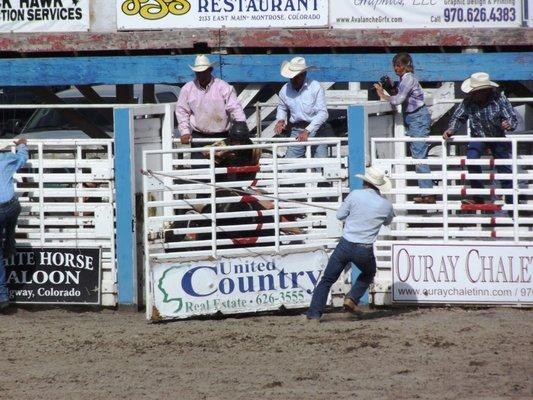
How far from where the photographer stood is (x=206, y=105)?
507 inches

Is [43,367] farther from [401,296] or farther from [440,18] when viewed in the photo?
[440,18]

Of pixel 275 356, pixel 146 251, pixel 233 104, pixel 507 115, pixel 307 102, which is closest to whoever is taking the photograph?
pixel 275 356

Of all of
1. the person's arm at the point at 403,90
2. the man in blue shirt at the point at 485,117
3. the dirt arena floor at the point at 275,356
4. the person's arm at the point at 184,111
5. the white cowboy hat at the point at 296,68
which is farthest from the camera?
the white cowboy hat at the point at 296,68

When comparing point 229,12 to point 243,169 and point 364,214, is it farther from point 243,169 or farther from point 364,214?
point 364,214

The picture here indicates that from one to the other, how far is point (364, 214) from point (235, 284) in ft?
4.86

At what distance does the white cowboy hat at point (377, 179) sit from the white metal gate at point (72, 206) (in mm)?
2668

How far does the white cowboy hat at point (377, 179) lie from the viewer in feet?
35.4

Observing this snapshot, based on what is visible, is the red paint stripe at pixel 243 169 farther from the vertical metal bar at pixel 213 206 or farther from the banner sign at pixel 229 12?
the banner sign at pixel 229 12

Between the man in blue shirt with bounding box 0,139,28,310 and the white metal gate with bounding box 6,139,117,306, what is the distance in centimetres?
22

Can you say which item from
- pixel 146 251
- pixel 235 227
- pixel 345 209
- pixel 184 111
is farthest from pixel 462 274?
pixel 184 111

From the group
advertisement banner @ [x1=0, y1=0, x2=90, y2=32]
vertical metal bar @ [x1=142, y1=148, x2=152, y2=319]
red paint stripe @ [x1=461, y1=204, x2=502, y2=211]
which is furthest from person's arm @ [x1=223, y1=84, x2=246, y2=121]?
advertisement banner @ [x1=0, y1=0, x2=90, y2=32]

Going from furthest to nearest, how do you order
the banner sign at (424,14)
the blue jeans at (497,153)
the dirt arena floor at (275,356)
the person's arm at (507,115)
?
the banner sign at (424,14) < the person's arm at (507,115) < the blue jeans at (497,153) < the dirt arena floor at (275,356)

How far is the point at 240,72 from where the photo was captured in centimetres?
1501

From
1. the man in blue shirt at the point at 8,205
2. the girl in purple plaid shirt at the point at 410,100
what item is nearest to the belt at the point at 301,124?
the girl in purple plaid shirt at the point at 410,100
